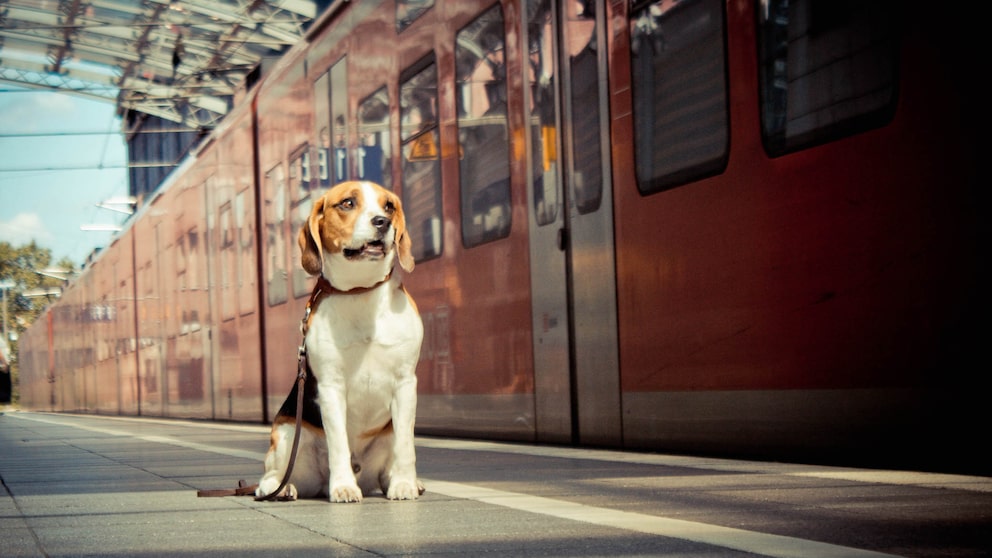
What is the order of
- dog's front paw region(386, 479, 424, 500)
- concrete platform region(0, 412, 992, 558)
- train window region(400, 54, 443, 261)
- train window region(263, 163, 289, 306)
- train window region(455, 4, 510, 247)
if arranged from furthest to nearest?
train window region(263, 163, 289, 306), train window region(400, 54, 443, 261), train window region(455, 4, 510, 247), dog's front paw region(386, 479, 424, 500), concrete platform region(0, 412, 992, 558)

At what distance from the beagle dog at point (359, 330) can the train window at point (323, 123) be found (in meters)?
8.85

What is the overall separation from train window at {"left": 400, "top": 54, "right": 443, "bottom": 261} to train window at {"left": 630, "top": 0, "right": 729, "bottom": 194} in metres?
3.40

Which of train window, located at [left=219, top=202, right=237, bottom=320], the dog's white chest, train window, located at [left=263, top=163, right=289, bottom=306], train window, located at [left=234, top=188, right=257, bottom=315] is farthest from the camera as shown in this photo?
train window, located at [left=219, top=202, right=237, bottom=320]

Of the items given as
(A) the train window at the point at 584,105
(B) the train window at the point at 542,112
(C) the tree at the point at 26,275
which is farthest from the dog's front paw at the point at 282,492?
(C) the tree at the point at 26,275

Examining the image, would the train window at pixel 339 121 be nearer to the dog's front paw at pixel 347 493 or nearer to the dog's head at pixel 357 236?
the dog's head at pixel 357 236

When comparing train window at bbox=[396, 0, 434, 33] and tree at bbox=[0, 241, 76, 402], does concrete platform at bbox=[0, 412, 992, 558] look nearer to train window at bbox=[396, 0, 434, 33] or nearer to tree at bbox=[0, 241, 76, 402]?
train window at bbox=[396, 0, 434, 33]

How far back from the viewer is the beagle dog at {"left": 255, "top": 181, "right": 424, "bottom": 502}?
506 cm

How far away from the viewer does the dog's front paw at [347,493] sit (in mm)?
5145

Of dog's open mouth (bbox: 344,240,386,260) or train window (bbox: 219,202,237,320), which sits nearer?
dog's open mouth (bbox: 344,240,386,260)

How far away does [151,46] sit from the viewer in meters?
34.9

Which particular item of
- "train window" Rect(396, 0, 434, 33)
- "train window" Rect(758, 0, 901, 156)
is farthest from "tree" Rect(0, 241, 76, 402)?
"train window" Rect(758, 0, 901, 156)

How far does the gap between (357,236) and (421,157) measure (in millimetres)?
6317

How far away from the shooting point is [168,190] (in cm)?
2416

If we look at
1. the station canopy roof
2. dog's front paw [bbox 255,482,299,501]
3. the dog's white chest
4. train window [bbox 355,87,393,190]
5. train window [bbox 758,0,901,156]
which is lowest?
dog's front paw [bbox 255,482,299,501]
